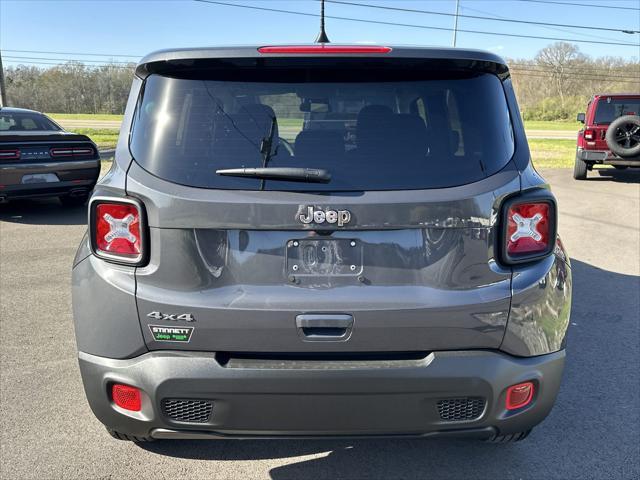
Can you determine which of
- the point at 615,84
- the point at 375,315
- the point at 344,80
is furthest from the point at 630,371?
the point at 615,84

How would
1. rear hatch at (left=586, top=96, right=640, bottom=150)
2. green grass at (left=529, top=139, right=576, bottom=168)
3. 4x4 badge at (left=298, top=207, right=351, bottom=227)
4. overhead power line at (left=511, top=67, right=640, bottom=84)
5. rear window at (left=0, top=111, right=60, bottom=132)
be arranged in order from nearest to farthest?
4x4 badge at (left=298, top=207, right=351, bottom=227)
rear window at (left=0, top=111, right=60, bottom=132)
rear hatch at (left=586, top=96, right=640, bottom=150)
green grass at (left=529, top=139, right=576, bottom=168)
overhead power line at (left=511, top=67, right=640, bottom=84)

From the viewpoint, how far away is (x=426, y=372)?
2.01 metres

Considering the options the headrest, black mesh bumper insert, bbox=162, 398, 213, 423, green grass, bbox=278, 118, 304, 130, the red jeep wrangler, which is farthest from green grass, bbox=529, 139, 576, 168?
black mesh bumper insert, bbox=162, 398, 213, 423

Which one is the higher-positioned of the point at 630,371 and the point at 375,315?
the point at 375,315

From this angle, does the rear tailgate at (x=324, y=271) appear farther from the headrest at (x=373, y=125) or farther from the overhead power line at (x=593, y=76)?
the overhead power line at (x=593, y=76)

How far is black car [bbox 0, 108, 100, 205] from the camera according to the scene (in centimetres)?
781

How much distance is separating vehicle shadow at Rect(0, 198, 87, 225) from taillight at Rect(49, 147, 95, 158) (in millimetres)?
986

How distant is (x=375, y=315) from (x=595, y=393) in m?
2.14

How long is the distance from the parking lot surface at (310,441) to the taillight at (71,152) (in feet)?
12.0

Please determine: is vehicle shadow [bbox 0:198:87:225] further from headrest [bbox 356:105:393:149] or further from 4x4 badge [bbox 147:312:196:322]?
headrest [bbox 356:105:393:149]

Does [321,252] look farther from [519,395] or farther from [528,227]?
[519,395]

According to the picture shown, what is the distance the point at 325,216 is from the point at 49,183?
24.3 ft

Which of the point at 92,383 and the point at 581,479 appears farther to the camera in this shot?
the point at 581,479

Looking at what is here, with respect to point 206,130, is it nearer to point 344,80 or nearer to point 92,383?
point 344,80
